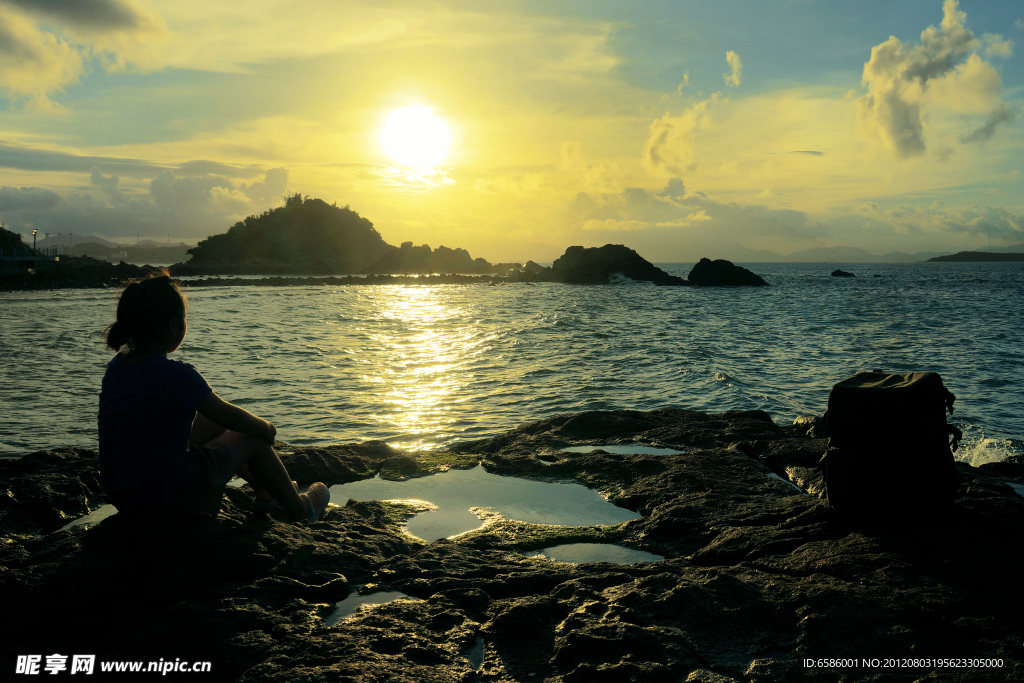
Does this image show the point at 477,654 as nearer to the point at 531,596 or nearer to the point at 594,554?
the point at 531,596

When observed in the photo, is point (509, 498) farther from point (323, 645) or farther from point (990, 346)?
point (990, 346)

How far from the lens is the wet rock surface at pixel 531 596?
2.68m

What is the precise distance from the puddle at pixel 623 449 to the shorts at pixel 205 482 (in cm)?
412

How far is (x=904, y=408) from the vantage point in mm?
3938

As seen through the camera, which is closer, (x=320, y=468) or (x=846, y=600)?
(x=846, y=600)

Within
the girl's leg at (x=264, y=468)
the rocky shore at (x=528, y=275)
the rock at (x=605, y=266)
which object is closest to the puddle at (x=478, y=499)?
the girl's leg at (x=264, y=468)

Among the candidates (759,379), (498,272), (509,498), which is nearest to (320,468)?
(509,498)

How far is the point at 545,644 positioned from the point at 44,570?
259 cm

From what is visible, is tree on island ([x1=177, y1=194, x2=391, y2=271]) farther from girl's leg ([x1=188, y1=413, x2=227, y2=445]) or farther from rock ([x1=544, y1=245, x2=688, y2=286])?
girl's leg ([x1=188, y1=413, x2=227, y2=445])

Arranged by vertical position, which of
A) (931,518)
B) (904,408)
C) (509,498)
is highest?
(904,408)

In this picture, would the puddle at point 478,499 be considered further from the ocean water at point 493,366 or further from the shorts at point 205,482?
the ocean water at point 493,366

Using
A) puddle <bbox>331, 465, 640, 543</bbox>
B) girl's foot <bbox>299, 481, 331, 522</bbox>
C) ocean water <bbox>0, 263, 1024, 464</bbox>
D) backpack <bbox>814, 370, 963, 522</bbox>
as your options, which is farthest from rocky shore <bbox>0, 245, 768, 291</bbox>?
backpack <bbox>814, 370, 963, 522</bbox>

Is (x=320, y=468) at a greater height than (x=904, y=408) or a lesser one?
lesser

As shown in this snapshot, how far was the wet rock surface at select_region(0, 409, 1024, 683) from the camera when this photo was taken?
2.68 metres
